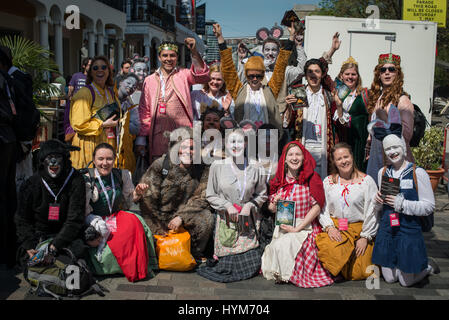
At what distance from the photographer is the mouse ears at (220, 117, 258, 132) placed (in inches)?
181

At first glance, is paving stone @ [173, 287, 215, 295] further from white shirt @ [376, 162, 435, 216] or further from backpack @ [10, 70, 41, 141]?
backpack @ [10, 70, 41, 141]

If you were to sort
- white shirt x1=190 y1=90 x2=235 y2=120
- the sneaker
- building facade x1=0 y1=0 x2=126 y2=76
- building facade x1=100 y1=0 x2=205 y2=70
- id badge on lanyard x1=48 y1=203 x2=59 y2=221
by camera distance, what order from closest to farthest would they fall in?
id badge on lanyard x1=48 y1=203 x2=59 y2=221 < the sneaker < white shirt x1=190 y1=90 x2=235 y2=120 < building facade x1=0 y1=0 x2=126 y2=76 < building facade x1=100 y1=0 x2=205 y2=70

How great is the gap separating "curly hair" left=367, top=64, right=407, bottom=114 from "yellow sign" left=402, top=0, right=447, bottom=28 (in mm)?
Answer: 8830

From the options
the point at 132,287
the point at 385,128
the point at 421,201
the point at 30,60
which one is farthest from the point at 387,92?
the point at 30,60

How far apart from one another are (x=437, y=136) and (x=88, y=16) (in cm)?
1407

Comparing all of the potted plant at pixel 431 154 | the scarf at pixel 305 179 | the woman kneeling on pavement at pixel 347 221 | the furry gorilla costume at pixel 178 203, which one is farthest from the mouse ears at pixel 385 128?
the potted plant at pixel 431 154

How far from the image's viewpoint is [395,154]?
13.1ft

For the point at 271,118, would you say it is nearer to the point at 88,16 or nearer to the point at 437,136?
the point at 437,136

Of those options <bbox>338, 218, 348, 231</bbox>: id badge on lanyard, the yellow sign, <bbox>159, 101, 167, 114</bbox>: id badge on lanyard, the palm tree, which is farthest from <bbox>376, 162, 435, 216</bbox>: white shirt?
the yellow sign

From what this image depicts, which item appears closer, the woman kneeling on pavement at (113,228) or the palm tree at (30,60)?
the woman kneeling on pavement at (113,228)

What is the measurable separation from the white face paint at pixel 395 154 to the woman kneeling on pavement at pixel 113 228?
2.24 m

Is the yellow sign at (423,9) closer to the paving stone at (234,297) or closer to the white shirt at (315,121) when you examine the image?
the white shirt at (315,121)

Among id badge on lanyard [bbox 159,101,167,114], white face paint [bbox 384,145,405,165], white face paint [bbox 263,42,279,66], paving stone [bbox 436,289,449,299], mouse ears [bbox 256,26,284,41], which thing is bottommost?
paving stone [bbox 436,289,449,299]

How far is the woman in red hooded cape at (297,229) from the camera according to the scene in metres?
4.00
